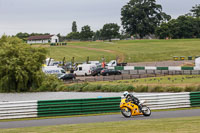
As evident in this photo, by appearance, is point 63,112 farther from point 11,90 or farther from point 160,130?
point 11,90

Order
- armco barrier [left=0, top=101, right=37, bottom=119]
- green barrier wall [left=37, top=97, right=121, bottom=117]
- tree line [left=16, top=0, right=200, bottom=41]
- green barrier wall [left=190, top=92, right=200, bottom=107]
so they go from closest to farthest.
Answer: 1. armco barrier [left=0, top=101, right=37, bottom=119]
2. green barrier wall [left=37, top=97, right=121, bottom=117]
3. green barrier wall [left=190, top=92, right=200, bottom=107]
4. tree line [left=16, top=0, right=200, bottom=41]

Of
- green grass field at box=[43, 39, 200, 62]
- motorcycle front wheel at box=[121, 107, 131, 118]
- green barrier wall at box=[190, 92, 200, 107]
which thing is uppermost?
green grass field at box=[43, 39, 200, 62]

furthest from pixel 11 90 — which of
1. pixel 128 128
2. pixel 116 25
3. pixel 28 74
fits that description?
pixel 116 25

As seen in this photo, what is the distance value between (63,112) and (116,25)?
6109 inches

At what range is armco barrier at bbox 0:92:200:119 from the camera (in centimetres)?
1988

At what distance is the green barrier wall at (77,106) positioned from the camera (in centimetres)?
2048

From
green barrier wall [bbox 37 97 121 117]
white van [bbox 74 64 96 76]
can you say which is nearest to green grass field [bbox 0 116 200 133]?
green barrier wall [bbox 37 97 121 117]

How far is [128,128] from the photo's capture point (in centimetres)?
1473

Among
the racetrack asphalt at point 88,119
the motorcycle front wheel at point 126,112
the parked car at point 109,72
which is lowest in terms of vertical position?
the racetrack asphalt at point 88,119

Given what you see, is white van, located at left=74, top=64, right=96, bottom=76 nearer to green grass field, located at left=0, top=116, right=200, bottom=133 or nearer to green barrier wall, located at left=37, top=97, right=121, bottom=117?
green barrier wall, located at left=37, top=97, right=121, bottom=117

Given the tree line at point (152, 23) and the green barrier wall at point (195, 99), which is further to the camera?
the tree line at point (152, 23)

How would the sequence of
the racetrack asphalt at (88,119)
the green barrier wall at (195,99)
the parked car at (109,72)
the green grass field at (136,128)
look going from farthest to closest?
the parked car at (109,72) < the green barrier wall at (195,99) < the racetrack asphalt at (88,119) < the green grass field at (136,128)

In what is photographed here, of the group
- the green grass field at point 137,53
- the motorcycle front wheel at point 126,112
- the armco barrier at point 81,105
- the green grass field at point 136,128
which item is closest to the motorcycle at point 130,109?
the motorcycle front wheel at point 126,112

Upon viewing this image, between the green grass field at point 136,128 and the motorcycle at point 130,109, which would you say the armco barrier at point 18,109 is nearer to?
the green grass field at point 136,128
